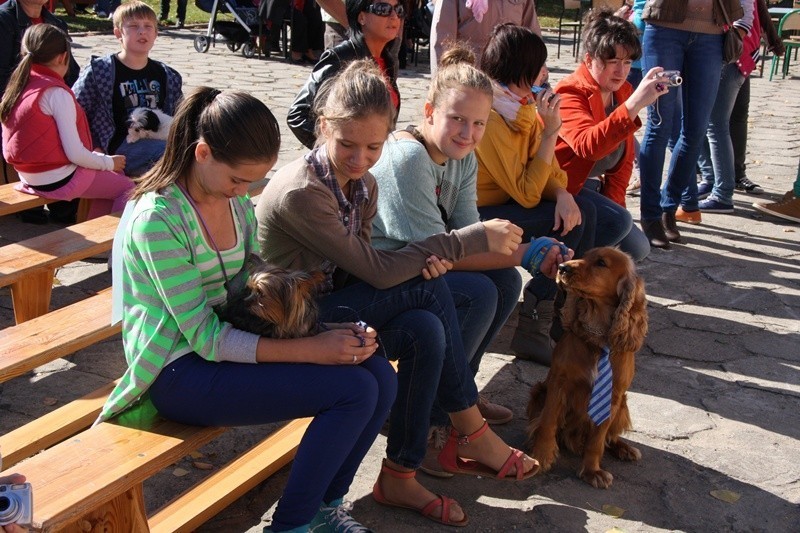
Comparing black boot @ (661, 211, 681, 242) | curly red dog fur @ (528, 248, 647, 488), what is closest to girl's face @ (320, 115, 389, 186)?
curly red dog fur @ (528, 248, 647, 488)

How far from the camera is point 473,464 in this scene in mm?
3488

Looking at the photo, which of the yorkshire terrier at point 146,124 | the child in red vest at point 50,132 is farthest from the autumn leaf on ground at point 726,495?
the yorkshire terrier at point 146,124

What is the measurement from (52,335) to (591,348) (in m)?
1.97

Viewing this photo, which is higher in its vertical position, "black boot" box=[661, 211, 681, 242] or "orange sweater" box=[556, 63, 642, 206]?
"orange sweater" box=[556, 63, 642, 206]

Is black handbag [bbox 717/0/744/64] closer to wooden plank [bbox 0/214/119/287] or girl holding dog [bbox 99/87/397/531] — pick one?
wooden plank [bbox 0/214/119/287]

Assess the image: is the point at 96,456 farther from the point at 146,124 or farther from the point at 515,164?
the point at 146,124

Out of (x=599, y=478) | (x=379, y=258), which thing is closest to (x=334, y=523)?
(x=379, y=258)

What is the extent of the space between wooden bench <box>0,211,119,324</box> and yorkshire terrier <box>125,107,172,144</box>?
1089 millimetres

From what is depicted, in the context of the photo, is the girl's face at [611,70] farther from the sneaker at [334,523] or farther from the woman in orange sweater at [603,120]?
the sneaker at [334,523]

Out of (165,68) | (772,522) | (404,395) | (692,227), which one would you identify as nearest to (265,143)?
(404,395)

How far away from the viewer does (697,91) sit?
6.09 metres

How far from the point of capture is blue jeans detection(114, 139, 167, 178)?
5551 millimetres

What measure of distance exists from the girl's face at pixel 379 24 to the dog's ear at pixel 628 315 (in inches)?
77.2

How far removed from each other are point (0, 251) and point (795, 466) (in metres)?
3.57
